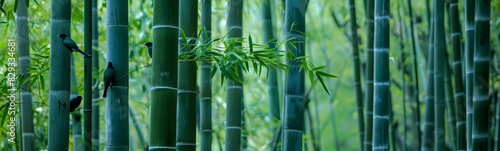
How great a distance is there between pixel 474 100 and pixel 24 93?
2346 millimetres

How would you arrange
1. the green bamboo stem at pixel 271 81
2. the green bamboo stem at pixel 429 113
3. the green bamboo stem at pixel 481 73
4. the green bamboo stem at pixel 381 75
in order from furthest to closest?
the green bamboo stem at pixel 271 81 < the green bamboo stem at pixel 429 113 < the green bamboo stem at pixel 481 73 < the green bamboo stem at pixel 381 75

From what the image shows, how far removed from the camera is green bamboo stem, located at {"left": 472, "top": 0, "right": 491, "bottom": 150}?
162 inches

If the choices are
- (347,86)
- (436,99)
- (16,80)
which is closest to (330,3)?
(347,86)

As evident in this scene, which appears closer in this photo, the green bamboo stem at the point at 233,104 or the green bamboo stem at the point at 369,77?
the green bamboo stem at the point at 233,104

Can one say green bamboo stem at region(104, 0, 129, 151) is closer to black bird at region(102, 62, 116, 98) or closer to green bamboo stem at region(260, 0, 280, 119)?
black bird at region(102, 62, 116, 98)

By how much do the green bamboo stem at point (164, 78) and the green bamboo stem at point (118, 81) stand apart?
117mm

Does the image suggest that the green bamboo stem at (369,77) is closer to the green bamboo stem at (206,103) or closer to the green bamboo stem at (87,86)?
the green bamboo stem at (206,103)

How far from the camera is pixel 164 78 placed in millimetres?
3031

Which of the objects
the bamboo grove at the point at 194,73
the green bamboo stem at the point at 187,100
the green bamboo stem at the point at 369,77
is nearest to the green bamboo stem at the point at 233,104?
the bamboo grove at the point at 194,73

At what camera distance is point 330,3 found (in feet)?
27.6

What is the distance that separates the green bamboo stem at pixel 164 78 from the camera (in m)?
3.03

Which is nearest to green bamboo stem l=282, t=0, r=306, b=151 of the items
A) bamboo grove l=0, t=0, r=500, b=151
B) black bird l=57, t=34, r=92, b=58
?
bamboo grove l=0, t=0, r=500, b=151

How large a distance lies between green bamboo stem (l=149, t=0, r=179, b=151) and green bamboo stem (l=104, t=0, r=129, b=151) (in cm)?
12

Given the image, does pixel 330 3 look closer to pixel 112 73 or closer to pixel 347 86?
pixel 347 86
